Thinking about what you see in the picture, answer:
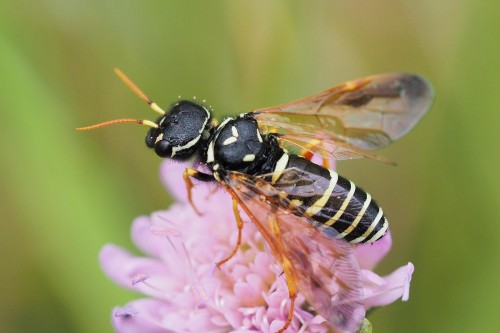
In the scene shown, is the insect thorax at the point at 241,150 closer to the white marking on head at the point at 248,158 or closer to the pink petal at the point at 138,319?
the white marking on head at the point at 248,158

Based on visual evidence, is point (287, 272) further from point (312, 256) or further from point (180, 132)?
point (180, 132)

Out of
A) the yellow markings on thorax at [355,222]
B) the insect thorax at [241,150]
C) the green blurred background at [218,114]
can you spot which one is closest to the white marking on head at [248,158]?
the insect thorax at [241,150]

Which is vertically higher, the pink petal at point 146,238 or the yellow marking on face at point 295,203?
the pink petal at point 146,238

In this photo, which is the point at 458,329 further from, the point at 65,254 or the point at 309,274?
the point at 65,254

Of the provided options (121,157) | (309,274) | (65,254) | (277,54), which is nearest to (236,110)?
(277,54)

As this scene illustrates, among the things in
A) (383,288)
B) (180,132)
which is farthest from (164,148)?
(383,288)

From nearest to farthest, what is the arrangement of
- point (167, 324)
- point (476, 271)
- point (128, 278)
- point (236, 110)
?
point (167, 324)
point (128, 278)
point (476, 271)
point (236, 110)
